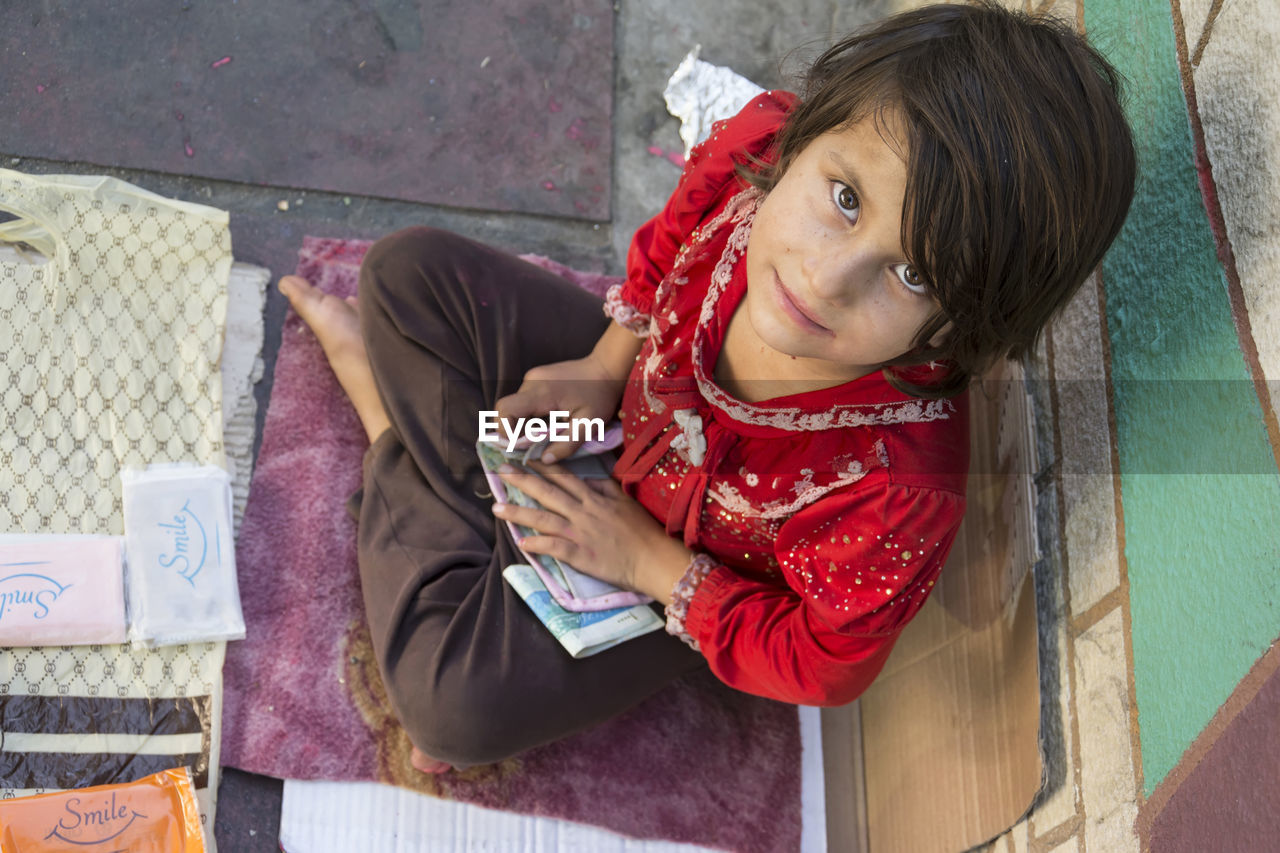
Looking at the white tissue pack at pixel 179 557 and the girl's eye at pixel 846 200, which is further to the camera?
the white tissue pack at pixel 179 557

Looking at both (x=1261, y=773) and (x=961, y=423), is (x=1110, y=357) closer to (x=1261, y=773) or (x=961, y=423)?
(x=961, y=423)

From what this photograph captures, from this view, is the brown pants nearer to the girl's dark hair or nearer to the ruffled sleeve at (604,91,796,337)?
the ruffled sleeve at (604,91,796,337)

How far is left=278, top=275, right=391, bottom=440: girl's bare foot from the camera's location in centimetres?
137

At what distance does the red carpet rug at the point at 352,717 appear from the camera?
1.27 m

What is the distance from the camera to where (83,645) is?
1189 mm

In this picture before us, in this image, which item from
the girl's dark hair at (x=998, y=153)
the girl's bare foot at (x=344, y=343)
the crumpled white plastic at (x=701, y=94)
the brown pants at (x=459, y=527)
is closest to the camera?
the girl's dark hair at (x=998, y=153)

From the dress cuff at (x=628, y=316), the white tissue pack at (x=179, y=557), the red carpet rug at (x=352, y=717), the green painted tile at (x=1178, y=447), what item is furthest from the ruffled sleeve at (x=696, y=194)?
the white tissue pack at (x=179, y=557)

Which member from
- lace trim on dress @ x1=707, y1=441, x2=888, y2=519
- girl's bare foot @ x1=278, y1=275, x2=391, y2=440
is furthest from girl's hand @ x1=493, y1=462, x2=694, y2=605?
girl's bare foot @ x1=278, y1=275, x2=391, y2=440

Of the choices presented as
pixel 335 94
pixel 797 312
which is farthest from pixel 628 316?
pixel 335 94

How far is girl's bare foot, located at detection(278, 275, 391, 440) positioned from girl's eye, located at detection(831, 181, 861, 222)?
75cm

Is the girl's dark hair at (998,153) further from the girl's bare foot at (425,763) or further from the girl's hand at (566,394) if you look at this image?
the girl's bare foot at (425,763)

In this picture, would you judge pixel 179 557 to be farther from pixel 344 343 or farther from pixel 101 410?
pixel 344 343

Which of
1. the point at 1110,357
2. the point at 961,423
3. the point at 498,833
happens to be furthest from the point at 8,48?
the point at 1110,357

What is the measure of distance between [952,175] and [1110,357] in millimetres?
359
